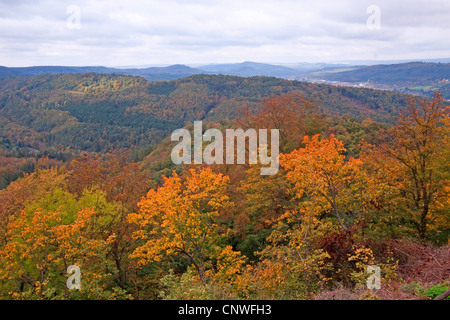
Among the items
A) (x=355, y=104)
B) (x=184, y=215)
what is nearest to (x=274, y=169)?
(x=184, y=215)

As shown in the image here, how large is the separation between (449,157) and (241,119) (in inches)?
868

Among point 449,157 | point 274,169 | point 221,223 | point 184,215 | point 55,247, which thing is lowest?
point 221,223

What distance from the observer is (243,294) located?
12047 mm

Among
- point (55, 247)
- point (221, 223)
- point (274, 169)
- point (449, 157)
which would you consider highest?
point (449, 157)

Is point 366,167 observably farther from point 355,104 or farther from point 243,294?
point 355,104

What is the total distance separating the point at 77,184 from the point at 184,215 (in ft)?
50.5

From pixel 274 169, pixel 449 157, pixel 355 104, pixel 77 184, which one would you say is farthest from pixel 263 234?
pixel 355 104

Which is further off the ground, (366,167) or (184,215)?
(366,167)

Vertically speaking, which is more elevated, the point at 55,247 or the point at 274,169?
the point at 274,169

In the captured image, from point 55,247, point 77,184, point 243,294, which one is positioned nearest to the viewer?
point 243,294
